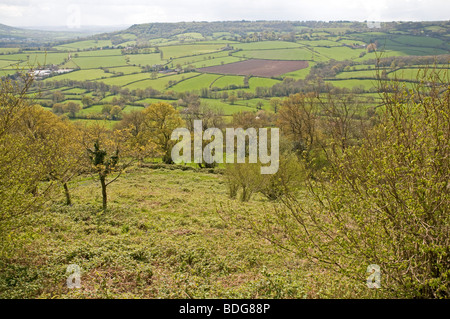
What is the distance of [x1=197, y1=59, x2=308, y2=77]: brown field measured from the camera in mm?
109625

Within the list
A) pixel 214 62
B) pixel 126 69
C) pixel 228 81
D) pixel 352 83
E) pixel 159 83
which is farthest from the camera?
pixel 214 62

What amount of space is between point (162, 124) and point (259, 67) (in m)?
84.5

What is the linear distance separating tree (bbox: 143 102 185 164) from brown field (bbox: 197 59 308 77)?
70.1 metres

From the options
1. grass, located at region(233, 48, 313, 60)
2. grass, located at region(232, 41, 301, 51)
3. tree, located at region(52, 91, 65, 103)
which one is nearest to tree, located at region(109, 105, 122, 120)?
tree, located at region(52, 91, 65, 103)

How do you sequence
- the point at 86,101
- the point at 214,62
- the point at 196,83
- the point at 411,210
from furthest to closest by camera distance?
the point at 214,62
the point at 196,83
the point at 86,101
the point at 411,210

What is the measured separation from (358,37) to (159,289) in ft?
577

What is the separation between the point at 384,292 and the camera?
7.20 meters

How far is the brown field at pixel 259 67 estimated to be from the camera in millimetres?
109625

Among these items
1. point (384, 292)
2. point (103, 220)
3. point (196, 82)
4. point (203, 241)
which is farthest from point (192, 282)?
point (196, 82)

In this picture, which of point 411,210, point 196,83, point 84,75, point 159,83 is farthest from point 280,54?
point 411,210

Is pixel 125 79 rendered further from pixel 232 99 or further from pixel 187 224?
pixel 187 224

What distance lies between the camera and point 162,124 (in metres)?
44.9

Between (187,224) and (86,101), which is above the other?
(86,101)

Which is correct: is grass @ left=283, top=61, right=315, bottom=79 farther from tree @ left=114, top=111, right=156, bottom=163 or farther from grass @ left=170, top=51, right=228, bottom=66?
tree @ left=114, top=111, right=156, bottom=163
